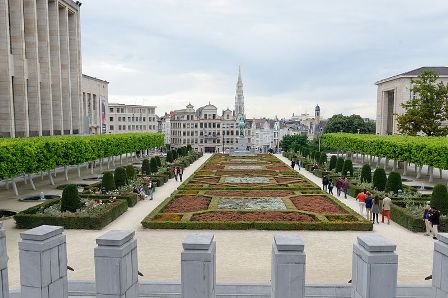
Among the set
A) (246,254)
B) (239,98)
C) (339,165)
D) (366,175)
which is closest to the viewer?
(246,254)

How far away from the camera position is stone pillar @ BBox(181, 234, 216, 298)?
27.3 feet

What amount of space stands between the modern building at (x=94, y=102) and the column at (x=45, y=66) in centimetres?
2278

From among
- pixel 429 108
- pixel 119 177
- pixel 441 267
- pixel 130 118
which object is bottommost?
pixel 119 177

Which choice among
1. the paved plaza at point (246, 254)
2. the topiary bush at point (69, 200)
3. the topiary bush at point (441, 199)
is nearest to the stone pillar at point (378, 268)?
the paved plaza at point (246, 254)

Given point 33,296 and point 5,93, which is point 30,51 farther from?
point 33,296

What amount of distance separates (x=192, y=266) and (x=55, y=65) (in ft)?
191

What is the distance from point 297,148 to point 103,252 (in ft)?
252

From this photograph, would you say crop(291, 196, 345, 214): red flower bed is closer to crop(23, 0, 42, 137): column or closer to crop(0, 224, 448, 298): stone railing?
crop(0, 224, 448, 298): stone railing

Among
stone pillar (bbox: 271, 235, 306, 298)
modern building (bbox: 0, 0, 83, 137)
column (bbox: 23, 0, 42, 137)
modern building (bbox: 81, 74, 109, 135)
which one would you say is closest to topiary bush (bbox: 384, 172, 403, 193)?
stone pillar (bbox: 271, 235, 306, 298)

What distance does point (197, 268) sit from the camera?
8367mm

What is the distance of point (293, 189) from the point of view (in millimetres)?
34969

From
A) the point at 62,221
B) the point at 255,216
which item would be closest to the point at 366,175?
the point at 255,216

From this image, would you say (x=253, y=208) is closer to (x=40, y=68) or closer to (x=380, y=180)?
(x=380, y=180)

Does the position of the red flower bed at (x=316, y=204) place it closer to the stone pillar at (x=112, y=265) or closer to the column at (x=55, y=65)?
the stone pillar at (x=112, y=265)
